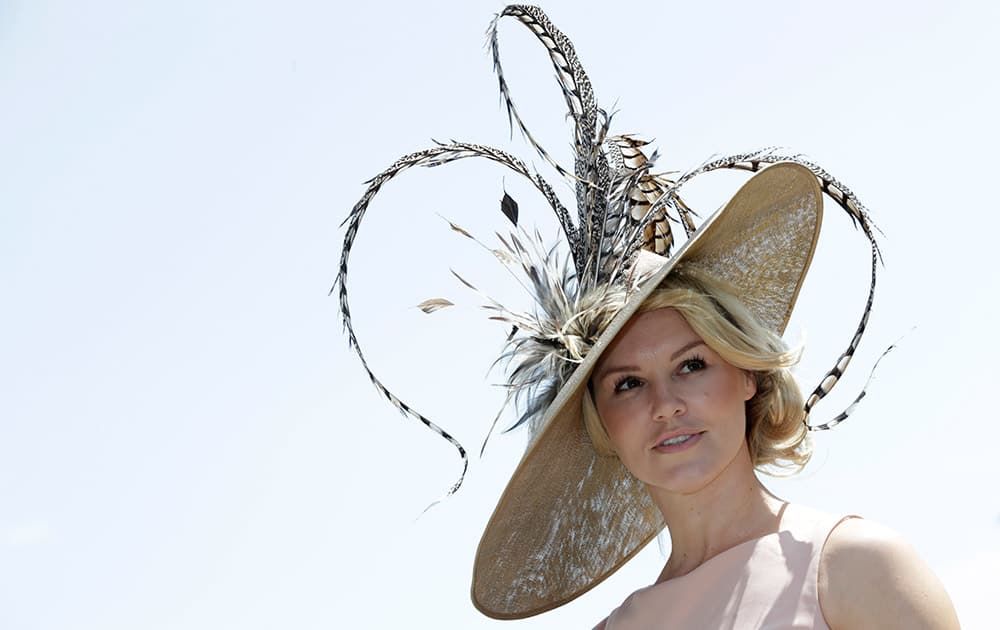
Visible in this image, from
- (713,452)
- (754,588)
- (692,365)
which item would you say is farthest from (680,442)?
(754,588)

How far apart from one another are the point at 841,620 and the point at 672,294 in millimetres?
838

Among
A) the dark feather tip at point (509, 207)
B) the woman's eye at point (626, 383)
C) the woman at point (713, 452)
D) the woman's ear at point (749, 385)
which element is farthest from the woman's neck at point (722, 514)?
the dark feather tip at point (509, 207)

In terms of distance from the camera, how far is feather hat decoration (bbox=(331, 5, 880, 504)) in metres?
3.66

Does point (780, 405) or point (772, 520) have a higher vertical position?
point (780, 405)

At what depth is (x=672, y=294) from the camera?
11.7 ft

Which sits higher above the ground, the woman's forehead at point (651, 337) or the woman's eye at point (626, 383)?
the woman's forehead at point (651, 337)

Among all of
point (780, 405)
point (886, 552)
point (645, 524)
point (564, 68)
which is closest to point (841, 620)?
point (886, 552)

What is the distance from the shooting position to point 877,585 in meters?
3.10

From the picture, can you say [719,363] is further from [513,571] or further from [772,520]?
[513,571]

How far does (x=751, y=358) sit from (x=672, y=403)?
0.22 m

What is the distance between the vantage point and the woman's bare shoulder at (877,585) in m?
3.05

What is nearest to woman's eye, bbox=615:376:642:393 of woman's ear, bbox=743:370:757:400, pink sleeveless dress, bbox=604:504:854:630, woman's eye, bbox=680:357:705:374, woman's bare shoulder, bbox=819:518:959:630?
woman's eye, bbox=680:357:705:374

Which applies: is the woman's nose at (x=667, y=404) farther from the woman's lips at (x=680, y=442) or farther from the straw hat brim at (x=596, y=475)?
the straw hat brim at (x=596, y=475)

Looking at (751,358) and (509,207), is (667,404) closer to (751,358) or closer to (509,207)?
(751,358)
